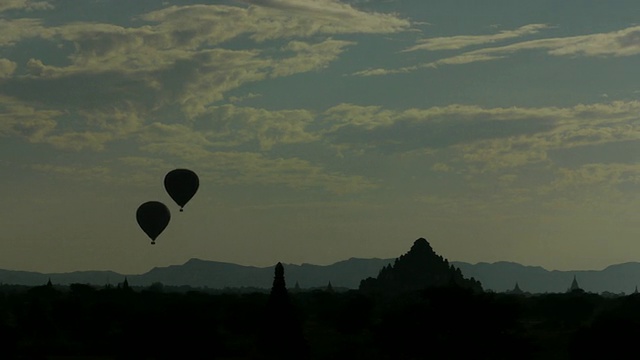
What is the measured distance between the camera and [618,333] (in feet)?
334

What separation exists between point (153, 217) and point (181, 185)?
14167 mm

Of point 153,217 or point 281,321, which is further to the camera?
point 153,217

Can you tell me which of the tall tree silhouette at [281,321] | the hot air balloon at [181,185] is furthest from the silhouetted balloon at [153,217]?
the tall tree silhouette at [281,321]

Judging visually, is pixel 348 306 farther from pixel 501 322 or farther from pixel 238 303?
pixel 501 322

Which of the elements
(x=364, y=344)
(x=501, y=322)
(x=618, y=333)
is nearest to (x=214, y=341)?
(x=364, y=344)

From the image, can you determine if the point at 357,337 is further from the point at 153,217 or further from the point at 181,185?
the point at 153,217

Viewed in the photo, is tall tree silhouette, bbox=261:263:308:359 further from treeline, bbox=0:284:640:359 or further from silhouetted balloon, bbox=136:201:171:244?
silhouetted balloon, bbox=136:201:171:244

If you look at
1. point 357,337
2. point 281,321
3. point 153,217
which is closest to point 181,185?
point 153,217

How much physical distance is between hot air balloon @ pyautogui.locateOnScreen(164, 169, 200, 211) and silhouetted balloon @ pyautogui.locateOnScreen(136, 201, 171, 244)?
11.3 m

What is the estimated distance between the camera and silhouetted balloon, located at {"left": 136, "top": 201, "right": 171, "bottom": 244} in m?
174

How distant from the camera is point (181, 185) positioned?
538 ft

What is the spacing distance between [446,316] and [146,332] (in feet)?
113

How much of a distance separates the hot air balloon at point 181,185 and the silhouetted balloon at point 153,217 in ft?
37.1

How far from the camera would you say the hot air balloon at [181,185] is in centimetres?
16275
